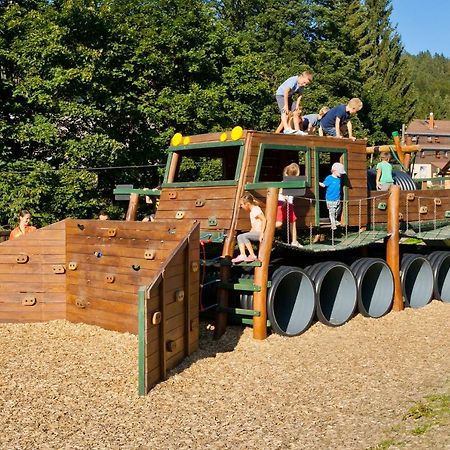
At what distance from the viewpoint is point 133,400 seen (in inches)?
245

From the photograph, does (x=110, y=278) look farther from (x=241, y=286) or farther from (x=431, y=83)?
(x=431, y=83)

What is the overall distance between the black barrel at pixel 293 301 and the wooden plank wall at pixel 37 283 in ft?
9.82

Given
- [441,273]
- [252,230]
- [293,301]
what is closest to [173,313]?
[252,230]

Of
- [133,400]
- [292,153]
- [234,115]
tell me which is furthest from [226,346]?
[234,115]

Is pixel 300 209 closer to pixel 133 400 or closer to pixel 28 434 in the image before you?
pixel 133 400

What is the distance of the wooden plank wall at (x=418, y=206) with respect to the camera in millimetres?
11320

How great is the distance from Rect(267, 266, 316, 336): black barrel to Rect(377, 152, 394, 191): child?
3493 millimetres

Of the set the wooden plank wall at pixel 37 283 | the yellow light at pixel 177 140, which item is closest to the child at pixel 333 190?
the yellow light at pixel 177 140

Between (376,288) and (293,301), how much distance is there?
199 cm

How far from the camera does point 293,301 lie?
953cm

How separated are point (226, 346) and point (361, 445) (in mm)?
3312

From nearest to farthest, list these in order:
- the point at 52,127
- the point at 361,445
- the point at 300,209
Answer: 1. the point at 361,445
2. the point at 300,209
3. the point at 52,127

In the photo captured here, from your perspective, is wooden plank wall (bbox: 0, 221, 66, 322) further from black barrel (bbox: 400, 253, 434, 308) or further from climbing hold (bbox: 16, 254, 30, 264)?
black barrel (bbox: 400, 253, 434, 308)

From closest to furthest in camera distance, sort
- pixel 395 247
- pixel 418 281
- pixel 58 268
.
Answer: pixel 58 268 → pixel 395 247 → pixel 418 281
